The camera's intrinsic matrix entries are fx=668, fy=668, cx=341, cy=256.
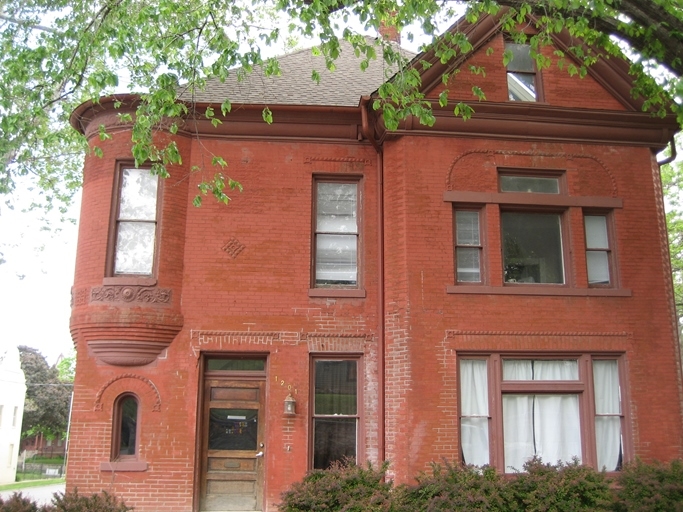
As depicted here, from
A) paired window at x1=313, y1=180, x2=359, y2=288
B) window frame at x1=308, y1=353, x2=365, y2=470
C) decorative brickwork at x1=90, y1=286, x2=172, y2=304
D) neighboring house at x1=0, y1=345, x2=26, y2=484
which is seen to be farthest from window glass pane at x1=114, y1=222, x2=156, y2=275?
neighboring house at x1=0, y1=345, x2=26, y2=484

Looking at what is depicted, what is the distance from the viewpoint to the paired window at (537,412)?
10406 millimetres

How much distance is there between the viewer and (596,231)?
11.6 meters

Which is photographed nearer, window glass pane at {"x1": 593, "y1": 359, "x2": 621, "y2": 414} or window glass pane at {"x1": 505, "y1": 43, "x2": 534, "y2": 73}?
window glass pane at {"x1": 593, "y1": 359, "x2": 621, "y2": 414}

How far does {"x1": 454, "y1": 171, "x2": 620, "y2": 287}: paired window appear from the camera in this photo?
1115 cm

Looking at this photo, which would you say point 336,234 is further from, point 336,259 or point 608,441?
point 608,441

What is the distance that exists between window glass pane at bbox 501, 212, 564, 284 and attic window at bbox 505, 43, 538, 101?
2.18m

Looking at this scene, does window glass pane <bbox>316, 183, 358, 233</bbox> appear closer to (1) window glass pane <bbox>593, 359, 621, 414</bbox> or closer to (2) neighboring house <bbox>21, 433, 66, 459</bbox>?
(1) window glass pane <bbox>593, 359, 621, 414</bbox>

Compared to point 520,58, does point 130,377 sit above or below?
below

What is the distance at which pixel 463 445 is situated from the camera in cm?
1034

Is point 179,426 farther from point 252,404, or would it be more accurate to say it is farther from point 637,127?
point 637,127

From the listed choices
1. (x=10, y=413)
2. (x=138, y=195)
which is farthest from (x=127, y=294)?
(x=10, y=413)

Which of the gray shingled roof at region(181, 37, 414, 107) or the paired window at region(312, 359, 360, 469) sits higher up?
the gray shingled roof at region(181, 37, 414, 107)

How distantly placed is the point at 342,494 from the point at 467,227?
4899 millimetres

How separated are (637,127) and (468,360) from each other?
202 inches
